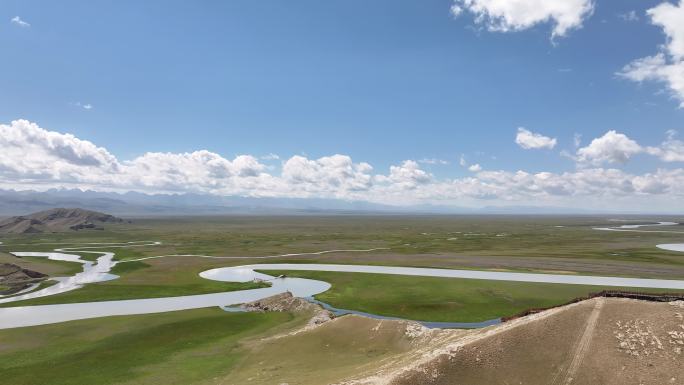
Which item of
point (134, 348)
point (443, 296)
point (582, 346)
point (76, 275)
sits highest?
point (582, 346)

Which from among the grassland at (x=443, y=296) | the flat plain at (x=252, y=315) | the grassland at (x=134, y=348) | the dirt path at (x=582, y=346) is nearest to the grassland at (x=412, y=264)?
the grassland at (x=443, y=296)

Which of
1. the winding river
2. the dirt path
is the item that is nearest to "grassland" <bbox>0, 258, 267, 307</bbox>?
the winding river

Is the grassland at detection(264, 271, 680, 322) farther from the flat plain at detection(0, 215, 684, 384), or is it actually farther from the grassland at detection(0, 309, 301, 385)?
the grassland at detection(0, 309, 301, 385)

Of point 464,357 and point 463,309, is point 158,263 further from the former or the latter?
point 464,357

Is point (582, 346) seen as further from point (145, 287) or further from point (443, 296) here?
point (145, 287)

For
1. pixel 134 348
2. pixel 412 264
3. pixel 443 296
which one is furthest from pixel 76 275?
pixel 443 296

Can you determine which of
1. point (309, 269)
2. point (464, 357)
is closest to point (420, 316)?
point (464, 357)
